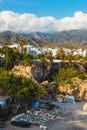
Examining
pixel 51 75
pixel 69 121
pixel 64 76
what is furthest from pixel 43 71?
pixel 69 121

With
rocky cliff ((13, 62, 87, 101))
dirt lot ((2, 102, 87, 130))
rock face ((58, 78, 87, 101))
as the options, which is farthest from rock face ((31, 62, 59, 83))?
dirt lot ((2, 102, 87, 130))

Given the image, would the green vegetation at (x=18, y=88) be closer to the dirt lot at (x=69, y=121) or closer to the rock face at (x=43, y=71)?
the dirt lot at (x=69, y=121)

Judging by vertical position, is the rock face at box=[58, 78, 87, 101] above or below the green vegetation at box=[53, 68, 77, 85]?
below

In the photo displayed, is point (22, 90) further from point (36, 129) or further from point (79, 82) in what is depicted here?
point (79, 82)

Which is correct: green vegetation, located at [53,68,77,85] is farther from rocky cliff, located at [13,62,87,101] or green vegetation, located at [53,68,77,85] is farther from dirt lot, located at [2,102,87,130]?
dirt lot, located at [2,102,87,130]

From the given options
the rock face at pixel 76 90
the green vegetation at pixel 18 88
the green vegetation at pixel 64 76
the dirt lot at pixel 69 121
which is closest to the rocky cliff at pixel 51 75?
the rock face at pixel 76 90

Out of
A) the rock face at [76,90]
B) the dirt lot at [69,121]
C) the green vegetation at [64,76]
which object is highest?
the green vegetation at [64,76]

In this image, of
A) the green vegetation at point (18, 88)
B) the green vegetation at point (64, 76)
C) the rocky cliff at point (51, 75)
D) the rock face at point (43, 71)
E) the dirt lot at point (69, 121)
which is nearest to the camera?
the dirt lot at point (69, 121)

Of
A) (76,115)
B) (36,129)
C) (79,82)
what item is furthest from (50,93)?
(36,129)

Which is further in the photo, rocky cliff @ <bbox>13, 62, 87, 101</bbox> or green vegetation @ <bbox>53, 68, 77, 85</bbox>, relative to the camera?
green vegetation @ <bbox>53, 68, 77, 85</bbox>

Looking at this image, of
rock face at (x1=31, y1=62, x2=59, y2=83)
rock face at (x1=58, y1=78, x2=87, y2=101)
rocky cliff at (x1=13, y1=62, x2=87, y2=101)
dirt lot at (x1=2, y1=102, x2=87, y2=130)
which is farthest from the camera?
rock face at (x1=31, y1=62, x2=59, y2=83)
